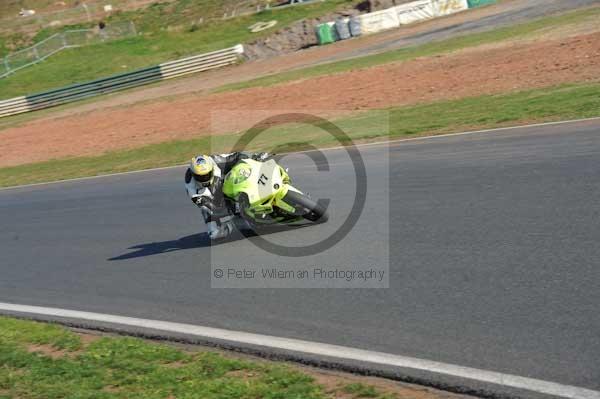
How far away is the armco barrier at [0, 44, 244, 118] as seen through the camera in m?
41.8

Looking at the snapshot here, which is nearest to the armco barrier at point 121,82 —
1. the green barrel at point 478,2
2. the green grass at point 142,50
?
the green grass at point 142,50

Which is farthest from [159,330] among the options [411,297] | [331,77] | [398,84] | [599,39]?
[331,77]

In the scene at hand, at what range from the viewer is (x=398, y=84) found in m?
24.3

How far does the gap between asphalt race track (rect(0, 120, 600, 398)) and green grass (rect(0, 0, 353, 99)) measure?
3173 centimetres

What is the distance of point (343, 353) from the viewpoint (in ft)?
20.0

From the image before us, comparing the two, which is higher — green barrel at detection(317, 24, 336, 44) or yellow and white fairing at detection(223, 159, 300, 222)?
green barrel at detection(317, 24, 336, 44)

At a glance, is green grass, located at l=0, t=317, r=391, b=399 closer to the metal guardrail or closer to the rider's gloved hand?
the rider's gloved hand

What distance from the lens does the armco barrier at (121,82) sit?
41.8 m

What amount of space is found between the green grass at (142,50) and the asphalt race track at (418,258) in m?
31.7

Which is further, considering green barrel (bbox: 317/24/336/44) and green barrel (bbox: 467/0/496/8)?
green barrel (bbox: 317/24/336/44)

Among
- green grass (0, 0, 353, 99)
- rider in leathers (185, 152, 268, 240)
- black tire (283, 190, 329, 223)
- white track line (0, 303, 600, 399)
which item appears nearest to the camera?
white track line (0, 303, 600, 399)

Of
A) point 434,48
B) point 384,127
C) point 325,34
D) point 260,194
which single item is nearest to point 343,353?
point 260,194

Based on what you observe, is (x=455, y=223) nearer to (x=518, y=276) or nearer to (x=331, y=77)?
(x=518, y=276)

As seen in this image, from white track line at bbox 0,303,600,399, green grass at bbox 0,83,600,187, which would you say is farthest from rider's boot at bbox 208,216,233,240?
green grass at bbox 0,83,600,187
